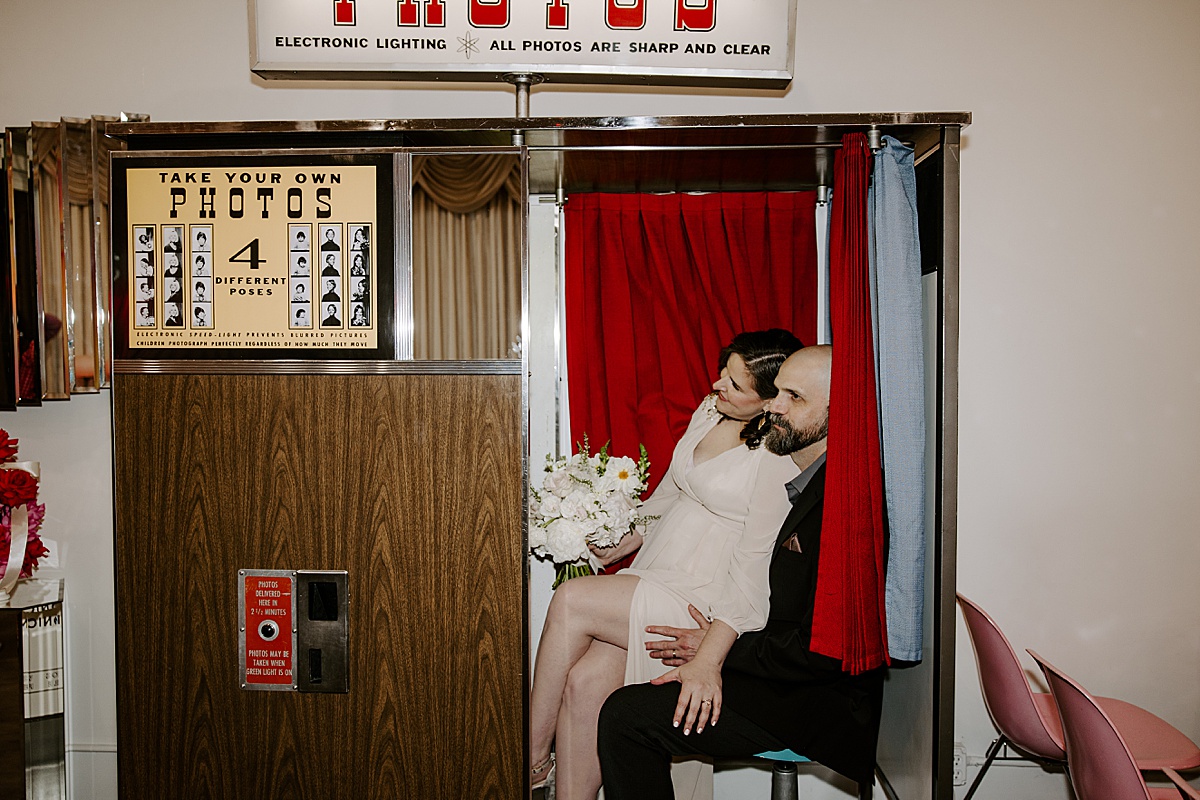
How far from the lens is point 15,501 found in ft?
7.27

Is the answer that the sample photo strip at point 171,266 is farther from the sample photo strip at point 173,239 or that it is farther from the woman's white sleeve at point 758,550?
the woman's white sleeve at point 758,550

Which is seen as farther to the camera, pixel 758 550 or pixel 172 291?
pixel 758 550

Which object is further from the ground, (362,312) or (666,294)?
(666,294)

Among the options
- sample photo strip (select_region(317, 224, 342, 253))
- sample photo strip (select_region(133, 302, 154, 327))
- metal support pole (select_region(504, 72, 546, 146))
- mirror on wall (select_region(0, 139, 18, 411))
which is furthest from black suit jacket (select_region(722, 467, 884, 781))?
mirror on wall (select_region(0, 139, 18, 411))

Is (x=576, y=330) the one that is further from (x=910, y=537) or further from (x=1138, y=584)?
(x=1138, y=584)

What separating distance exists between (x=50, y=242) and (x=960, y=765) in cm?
362

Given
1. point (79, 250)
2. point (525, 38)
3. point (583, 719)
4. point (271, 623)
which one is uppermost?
point (525, 38)

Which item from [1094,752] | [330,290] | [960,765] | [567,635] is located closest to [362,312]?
[330,290]

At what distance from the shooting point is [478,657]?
6.82 feet

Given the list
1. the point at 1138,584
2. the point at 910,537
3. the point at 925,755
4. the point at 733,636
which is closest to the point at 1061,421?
the point at 1138,584

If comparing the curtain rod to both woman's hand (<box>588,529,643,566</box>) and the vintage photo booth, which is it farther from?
woman's hand (<box>588,529,643,566</box>)

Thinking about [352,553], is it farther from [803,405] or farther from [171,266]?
[803,405]

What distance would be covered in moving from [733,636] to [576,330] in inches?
45.0

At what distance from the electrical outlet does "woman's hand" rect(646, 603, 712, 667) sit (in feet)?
4.05
